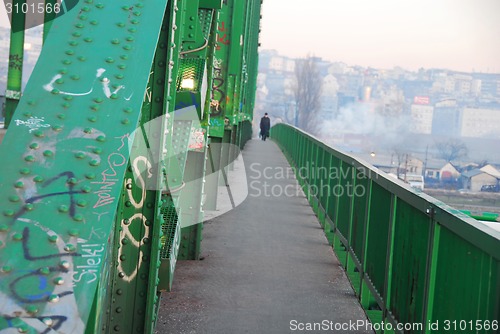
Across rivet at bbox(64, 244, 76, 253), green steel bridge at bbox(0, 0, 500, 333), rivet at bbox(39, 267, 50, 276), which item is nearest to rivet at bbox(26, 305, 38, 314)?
green steel bridge at bbox(0, 0, 500, 333)

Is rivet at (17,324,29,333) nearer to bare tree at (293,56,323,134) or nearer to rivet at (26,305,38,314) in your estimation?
rivet at (26,305,38,314)

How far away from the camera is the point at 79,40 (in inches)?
132

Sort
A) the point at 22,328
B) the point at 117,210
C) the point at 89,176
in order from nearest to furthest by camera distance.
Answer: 1. the point at 22,328
2. the point at 89,176
3. the point at 117,210

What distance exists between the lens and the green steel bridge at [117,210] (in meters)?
2.78

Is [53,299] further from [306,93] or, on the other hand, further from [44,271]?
[306,93]

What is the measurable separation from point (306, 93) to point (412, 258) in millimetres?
A: 126361

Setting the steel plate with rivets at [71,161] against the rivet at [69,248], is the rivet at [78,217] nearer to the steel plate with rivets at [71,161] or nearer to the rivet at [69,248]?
the steel plate with rivets at [71,161]

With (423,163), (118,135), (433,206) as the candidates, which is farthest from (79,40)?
(423,163)

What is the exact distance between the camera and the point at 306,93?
428 feet

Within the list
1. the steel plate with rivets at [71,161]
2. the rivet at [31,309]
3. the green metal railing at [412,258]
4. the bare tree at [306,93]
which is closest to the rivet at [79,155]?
the steel plate with rivets at [71,161]

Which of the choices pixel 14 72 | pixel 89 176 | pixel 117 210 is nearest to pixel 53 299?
pixel 89 176

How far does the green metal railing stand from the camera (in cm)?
347

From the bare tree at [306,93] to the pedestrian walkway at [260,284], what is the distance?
11698 centimetres

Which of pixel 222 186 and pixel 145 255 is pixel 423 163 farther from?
pixel 145 255
